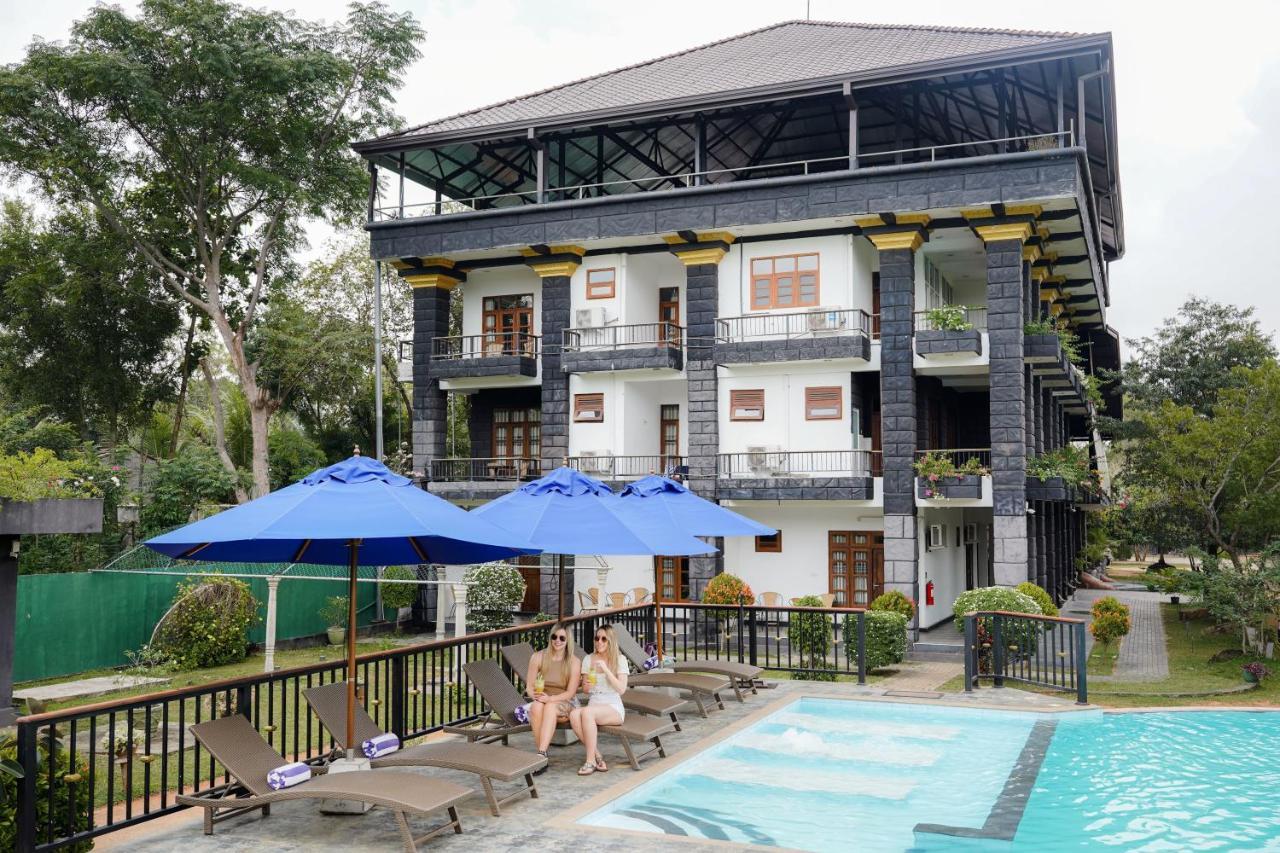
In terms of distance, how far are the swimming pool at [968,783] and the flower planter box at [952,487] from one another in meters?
10.9

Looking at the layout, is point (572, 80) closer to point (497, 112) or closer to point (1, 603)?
point (497, 112)

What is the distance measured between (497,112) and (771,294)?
417 inches

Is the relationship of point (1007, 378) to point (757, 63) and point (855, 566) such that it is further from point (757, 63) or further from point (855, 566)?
point (757, 63)

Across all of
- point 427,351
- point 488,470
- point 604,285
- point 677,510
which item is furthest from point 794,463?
point 677,510

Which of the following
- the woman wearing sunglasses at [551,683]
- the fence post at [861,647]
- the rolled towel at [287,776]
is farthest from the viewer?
the fence post at [861,647]

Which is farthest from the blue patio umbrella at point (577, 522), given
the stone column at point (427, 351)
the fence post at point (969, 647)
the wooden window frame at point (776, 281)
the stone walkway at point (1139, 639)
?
the stone column at point (427, 351)

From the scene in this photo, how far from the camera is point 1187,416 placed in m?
23.0

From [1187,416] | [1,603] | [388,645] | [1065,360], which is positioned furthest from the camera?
[1065,360]

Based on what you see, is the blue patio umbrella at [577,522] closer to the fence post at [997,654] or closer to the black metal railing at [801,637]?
the black metal railing at [801,637]

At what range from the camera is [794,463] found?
27094 millimetres

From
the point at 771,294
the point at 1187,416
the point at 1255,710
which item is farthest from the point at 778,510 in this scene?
the point at 1255,710

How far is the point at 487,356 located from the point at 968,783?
22751mm

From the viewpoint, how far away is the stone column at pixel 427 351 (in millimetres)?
31859

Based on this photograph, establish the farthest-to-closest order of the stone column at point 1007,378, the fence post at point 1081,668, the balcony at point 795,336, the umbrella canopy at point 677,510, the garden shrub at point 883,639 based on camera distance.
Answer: the balcony at point 795,336 < the stone column at point 1007,378 < the garden shrub at point 883,639 < the fence post at point 1081,668 < the umbrella canopy at point 677,510
